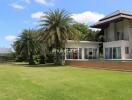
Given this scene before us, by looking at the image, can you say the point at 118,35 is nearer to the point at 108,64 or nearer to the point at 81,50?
the point at 81,50

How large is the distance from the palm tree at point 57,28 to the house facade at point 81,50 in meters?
2.16

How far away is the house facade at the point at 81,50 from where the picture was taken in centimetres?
4438

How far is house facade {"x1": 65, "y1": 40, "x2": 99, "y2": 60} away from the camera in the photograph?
44375mm

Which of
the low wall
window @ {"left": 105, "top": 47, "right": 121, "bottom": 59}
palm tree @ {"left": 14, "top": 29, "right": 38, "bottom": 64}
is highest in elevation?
palm tree @ {"left": 14, "top": 29, "right": 38, "bottom": 64}

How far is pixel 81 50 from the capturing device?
45906mm

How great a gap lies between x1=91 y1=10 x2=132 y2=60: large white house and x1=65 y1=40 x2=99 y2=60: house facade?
263 centimetres

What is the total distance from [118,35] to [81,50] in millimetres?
6494

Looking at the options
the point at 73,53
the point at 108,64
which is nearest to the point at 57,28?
the point at 73,53

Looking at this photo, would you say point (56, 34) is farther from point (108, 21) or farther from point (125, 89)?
point (125, 89)

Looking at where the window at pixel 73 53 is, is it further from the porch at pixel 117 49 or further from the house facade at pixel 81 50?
the porch at pixel 117 49

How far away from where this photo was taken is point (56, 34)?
133 feet

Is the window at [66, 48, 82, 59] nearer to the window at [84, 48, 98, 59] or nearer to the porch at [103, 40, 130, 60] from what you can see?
the window at [84, 48, 98, 59]

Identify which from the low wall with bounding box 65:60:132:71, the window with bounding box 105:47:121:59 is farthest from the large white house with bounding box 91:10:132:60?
the low wall with bounding box 65:60:132:71

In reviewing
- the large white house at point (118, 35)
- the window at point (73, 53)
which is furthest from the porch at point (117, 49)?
the window at point (73, 53)
